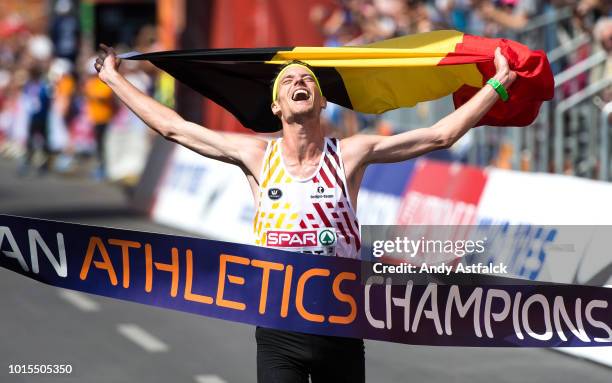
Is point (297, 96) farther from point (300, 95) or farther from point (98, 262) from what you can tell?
point (98, 262)

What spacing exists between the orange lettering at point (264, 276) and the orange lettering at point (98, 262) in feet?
2.80

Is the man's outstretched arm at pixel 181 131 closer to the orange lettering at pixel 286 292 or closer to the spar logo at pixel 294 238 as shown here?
the spar logo at pixel 294 238

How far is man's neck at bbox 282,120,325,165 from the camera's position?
6.35 m

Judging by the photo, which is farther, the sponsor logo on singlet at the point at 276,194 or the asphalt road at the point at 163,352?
the asphalt road at the point at 163,352

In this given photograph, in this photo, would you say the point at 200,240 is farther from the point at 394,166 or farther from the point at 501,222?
the point at 394,166

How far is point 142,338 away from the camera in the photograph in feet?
37.3

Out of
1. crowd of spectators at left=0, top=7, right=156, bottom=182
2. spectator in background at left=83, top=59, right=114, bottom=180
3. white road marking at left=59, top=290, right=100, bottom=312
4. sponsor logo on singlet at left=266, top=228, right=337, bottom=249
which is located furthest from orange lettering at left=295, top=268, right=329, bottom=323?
spectator in background at left=83, top=59, right=114, bottom=180

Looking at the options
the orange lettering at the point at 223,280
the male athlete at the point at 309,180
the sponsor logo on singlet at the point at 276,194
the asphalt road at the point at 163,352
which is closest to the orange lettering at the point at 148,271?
the orange lettering at the point at 223,280

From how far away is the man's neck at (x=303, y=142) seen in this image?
6.35m

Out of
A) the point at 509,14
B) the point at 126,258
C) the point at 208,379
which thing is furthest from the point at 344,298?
the point at 509,14

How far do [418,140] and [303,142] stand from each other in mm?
566

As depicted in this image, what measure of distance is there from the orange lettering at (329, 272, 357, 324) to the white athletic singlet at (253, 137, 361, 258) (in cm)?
12

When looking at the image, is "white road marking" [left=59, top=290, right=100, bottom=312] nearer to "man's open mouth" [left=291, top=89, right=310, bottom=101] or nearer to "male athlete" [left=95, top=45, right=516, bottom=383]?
"male athlete" [left=95, top=45, right=516, bottom=383]

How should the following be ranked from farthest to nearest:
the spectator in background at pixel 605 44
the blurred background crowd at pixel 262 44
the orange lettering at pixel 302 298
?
the blurred background crowd at pixel 262 44 → the spectator in background at pixel 605 44 → the orange lettering at pixel 302 298
